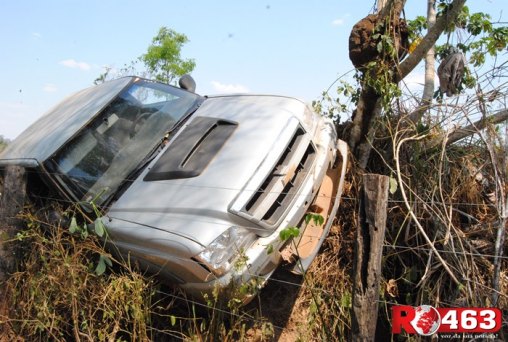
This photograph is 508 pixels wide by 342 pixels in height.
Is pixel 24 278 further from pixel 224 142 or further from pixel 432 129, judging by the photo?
pixel 432 129

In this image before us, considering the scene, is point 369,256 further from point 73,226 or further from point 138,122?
point 138,122

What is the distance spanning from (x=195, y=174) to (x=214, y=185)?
24cm

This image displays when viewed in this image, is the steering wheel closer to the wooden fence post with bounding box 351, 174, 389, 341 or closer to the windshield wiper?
the windshield wiper

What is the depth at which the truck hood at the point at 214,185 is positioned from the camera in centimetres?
320

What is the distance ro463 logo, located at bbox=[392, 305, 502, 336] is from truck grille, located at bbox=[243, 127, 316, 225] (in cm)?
113

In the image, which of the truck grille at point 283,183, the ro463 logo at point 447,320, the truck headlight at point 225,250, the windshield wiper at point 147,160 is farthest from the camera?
the windshield wiper at point 147,160

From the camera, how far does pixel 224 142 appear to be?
3.79 m

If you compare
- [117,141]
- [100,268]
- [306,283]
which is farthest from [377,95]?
[100,268]

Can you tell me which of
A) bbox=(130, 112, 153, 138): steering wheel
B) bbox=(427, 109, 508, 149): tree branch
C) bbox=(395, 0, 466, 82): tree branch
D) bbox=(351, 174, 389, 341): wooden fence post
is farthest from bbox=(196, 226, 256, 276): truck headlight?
bbox=(395, 0, 466, 82): tree branch

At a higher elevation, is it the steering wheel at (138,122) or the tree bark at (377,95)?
the tree bark at (377,95)

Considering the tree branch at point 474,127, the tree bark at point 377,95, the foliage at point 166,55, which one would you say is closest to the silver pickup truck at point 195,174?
the tree bark at point 377,95

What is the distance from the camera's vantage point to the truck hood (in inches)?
126

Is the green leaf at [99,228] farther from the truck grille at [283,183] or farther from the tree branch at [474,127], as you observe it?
the tree branch at [474,127]

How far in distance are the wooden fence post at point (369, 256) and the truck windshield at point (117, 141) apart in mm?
2178
